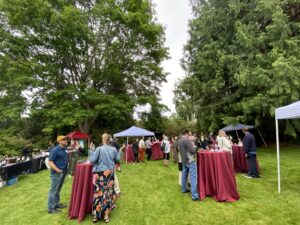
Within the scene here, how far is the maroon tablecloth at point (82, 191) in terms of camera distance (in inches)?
177

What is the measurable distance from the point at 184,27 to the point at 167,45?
218 centimetres

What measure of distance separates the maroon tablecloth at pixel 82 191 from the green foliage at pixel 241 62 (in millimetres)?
10790

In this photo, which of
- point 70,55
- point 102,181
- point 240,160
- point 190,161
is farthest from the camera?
point 70,55

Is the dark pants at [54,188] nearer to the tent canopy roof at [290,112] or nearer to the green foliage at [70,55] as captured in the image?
the tent canopy roof at [290,112]

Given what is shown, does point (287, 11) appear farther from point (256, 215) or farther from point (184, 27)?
point (256, 215)

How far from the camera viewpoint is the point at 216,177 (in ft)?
17.3

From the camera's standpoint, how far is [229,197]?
16.9 ft

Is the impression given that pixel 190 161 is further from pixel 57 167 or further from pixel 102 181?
pixel 57 167

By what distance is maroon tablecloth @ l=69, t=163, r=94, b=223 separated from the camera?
14.8 ft

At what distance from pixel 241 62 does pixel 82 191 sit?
12848 mm

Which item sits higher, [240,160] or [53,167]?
[53,167]

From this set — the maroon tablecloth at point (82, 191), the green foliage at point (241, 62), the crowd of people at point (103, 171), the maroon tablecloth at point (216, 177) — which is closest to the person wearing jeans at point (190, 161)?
the crowd of people at point (103, 171)

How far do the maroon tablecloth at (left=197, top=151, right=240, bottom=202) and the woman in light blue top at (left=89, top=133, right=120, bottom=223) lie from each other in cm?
231

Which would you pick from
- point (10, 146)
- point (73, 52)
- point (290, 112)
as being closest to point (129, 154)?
point (73, 52)
